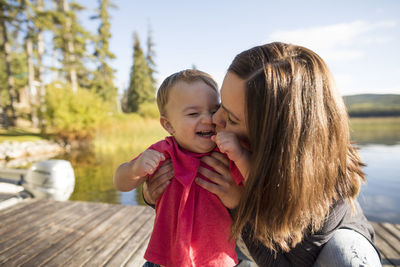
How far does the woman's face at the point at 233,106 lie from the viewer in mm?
1105

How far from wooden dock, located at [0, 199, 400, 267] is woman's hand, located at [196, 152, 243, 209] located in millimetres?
1518

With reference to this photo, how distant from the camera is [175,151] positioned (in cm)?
138

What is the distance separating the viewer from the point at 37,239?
2.74 metres

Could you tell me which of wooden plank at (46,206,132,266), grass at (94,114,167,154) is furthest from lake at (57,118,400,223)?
wooden plank at (46,206,132,266)

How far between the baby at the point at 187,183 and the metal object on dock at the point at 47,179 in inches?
126

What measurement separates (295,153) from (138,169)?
0.74m

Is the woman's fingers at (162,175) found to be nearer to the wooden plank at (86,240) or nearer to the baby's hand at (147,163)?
the baby's hand at (147,163)

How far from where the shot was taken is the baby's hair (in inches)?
53.5

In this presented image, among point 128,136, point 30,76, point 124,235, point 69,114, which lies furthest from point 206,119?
point 30,76

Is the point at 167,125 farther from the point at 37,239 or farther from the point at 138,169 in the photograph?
the point at 37,239

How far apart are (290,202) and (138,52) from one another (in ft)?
119

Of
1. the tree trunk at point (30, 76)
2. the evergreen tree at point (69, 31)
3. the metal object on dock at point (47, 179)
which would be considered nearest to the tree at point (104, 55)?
the evergreen tree at point (69, 31)

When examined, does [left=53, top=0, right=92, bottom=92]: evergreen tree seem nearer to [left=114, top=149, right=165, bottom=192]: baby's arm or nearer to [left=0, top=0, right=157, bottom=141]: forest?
[left=0, top=0, right=157, bottom=141]: forest

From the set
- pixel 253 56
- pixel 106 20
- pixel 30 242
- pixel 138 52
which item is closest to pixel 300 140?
pixel 253 56
